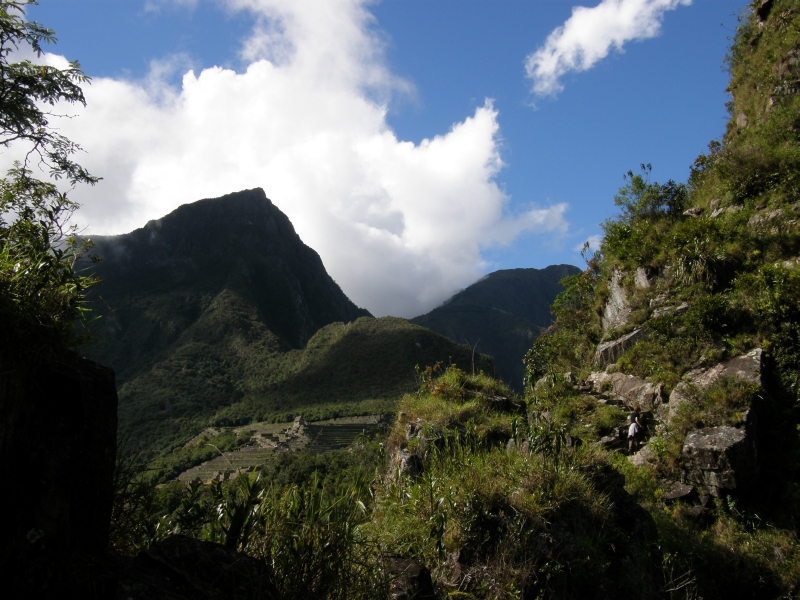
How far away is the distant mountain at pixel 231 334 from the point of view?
63.2 m

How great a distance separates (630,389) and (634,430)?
Result: 145 centimetres

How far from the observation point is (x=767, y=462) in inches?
261

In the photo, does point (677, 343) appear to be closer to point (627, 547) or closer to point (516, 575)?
point (627, 547)

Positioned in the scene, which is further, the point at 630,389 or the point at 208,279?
the point at 208,279

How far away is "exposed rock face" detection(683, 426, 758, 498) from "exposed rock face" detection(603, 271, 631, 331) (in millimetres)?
4635

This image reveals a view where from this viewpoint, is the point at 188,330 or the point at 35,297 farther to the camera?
the point at 188,330

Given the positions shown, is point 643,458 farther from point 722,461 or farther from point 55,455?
point 55,455

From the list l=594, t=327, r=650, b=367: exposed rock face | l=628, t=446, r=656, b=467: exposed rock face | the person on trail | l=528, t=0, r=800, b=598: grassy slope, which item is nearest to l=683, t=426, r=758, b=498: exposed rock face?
l=528, t=0, r=800, b=598: grassy slope

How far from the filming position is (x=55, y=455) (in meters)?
2.42

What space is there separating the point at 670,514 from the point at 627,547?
2.55 meters

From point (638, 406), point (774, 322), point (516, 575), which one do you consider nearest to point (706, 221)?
point (774, 322)

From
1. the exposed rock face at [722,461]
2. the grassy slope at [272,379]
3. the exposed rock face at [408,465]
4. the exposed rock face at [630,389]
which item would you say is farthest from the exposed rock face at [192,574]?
the grassy slope at [272,379]


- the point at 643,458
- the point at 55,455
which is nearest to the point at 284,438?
the point at 643,458

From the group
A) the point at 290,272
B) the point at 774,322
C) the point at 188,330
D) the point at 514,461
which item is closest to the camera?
the point at 514,461
